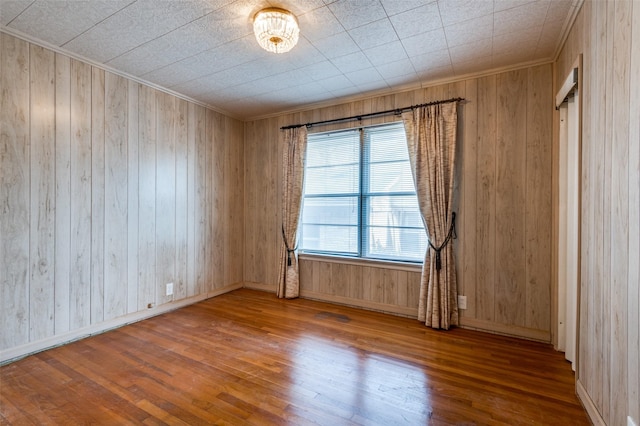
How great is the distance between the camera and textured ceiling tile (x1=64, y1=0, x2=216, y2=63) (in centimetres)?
204

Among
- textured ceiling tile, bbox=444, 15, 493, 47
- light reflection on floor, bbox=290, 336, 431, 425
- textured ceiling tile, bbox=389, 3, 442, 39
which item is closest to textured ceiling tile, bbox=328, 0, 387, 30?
textured ceiling tile, bbox=389, 3, 442, 39

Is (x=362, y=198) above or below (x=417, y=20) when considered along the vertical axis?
below

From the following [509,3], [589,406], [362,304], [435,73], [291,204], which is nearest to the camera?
[589,406]

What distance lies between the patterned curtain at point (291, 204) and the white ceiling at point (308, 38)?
2.84 feet

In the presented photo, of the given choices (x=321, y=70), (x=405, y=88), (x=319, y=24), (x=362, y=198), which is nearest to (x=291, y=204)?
(x=362, y=198)

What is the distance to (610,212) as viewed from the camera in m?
1.51

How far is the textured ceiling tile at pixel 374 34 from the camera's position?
2.23 m

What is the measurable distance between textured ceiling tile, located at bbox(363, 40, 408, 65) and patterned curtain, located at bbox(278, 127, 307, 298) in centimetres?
153

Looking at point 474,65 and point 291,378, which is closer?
point 291,378

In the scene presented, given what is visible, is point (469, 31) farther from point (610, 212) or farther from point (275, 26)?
point (610, 212)

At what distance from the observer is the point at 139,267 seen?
3271 mm

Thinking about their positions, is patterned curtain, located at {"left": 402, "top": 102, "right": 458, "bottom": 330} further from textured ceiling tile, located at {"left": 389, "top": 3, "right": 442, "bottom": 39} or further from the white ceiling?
textured ceiling tile, located at {"left": 389, "top": 3, "right": 442, "bottom": 39}

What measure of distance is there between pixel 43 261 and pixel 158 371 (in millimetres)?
1469

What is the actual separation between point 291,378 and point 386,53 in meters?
2.88
